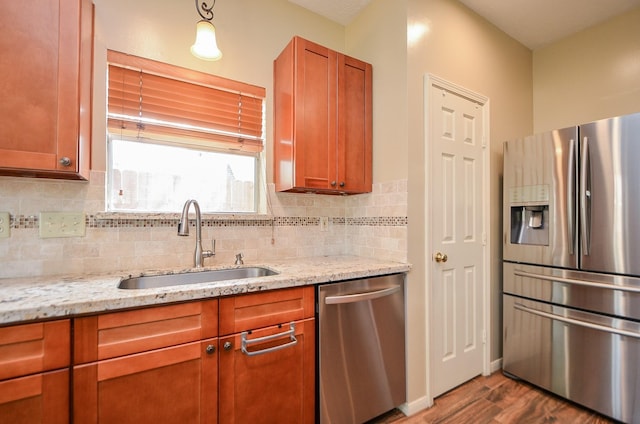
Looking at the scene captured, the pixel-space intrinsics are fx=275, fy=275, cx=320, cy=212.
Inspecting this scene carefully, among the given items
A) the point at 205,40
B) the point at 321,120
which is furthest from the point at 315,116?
the point at 205,40

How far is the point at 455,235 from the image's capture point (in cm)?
200

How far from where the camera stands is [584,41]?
2.40 m

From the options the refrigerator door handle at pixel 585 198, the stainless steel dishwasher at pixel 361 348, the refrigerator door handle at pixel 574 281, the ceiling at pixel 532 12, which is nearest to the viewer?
the stainless steel dishwasher at pixel 361 348

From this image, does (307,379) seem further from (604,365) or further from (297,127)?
(604,365)

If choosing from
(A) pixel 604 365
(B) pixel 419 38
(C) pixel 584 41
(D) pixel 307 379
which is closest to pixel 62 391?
(D) pixel 307 379

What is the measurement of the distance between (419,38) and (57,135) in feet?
6.85

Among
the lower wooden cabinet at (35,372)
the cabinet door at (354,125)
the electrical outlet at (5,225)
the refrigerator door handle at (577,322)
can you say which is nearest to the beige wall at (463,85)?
the refrigerator door handle at (577,322)

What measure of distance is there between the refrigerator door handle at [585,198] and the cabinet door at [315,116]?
1.58 metres

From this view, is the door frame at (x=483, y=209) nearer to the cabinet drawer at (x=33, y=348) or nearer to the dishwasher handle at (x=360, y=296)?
the dishwasher handle at (x=360, y=296)

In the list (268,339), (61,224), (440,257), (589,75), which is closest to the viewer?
(268,339)

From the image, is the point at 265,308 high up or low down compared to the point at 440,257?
down

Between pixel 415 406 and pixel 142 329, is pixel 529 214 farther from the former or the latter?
pixel 142 329

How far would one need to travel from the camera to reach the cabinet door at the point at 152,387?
98 centimetres

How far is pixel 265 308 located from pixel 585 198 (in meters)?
2.06
